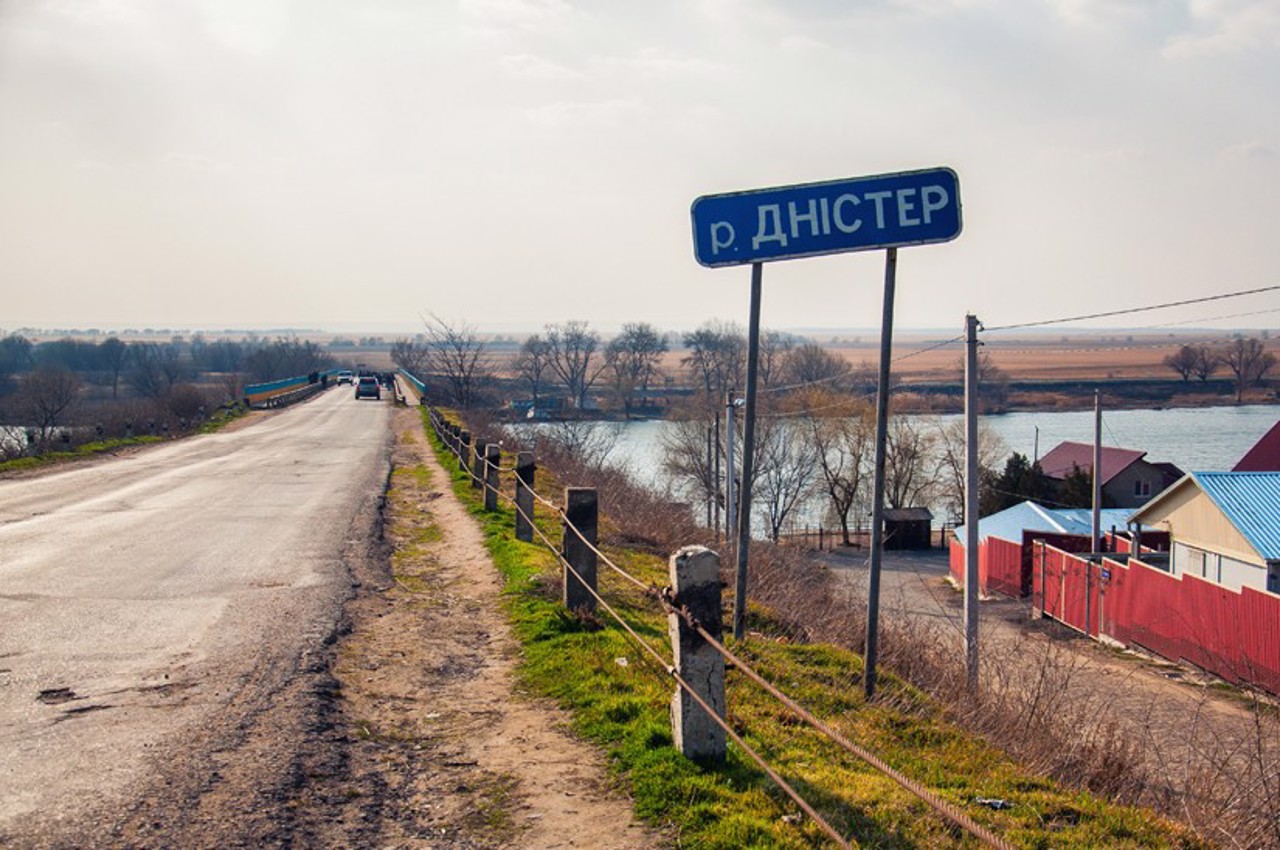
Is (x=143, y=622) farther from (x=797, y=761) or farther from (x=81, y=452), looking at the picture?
(x=81, y=452)

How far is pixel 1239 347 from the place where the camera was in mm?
81625

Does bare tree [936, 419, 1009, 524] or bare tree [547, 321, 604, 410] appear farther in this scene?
bare tree [547, 321, 604, 410]

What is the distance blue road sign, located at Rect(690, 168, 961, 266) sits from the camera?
637cm

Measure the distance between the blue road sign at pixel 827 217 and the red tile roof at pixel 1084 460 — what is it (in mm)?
45522

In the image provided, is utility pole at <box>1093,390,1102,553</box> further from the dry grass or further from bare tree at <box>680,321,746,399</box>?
bare tree at <box>680,321,746,399</box>

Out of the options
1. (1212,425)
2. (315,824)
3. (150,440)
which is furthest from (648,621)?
(1212,425)

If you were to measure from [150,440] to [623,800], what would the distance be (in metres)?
28.8

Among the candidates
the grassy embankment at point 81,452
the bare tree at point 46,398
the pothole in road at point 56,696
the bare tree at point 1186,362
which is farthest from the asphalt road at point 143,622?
the bare tree at point 1186,362

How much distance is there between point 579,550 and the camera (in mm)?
8719

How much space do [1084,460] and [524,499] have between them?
45635mm

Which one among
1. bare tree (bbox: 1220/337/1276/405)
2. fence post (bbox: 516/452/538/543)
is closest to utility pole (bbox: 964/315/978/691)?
fence post (bbox: 516/452/538/543)

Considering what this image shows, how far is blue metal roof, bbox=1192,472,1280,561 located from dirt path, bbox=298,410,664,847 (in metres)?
21.7

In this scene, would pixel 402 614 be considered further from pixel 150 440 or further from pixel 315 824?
pixel 150 440

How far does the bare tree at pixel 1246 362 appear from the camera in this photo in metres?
81.6
